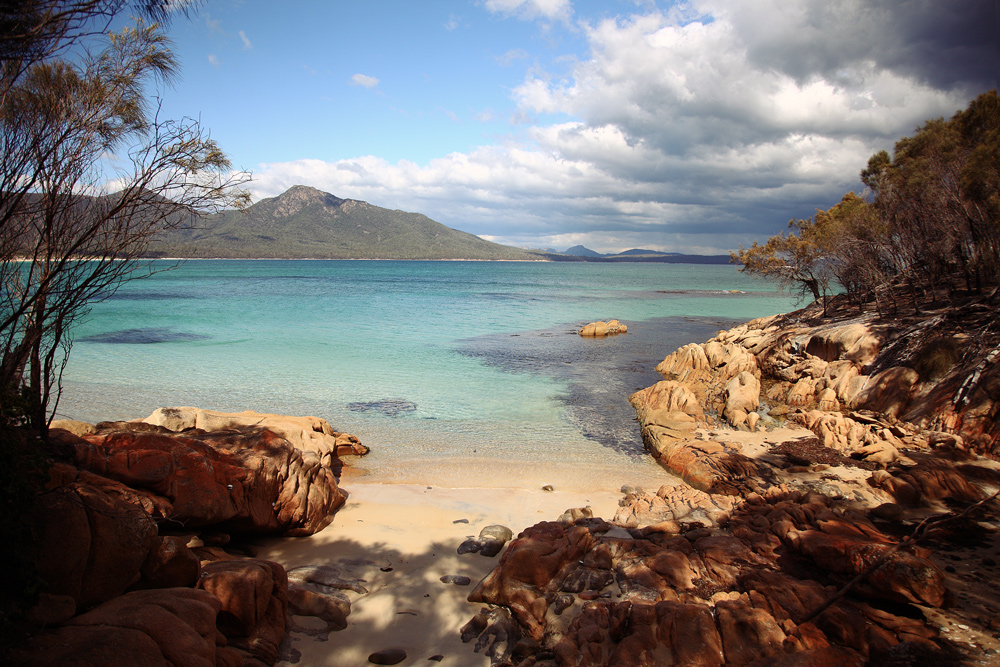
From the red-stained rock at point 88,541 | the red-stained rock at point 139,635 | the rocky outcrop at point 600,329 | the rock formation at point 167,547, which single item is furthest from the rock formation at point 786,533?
the rocky outcrop at point 600,329

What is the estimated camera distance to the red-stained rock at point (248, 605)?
4438 mm

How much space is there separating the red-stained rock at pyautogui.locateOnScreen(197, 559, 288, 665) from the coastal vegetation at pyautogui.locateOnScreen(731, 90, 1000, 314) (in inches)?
666

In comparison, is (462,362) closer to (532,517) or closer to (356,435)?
(356,435)

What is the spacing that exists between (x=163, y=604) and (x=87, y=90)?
6.00 m

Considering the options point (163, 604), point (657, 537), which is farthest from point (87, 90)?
point (657, 537)

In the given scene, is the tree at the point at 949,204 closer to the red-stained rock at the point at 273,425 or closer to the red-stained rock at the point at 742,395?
the red-stained rock at the point at 742,395

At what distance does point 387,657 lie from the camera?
4645mm

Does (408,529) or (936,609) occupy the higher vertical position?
(936,609)

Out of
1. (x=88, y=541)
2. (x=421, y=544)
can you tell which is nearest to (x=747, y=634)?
(x=421, y=544)

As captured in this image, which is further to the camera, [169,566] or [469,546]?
[469,546]

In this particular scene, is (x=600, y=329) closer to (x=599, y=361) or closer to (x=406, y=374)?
(x=599, y=361)

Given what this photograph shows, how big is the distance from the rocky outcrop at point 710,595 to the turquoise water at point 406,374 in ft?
15.8

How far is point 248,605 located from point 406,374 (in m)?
14.8

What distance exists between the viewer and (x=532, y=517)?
8.28m
